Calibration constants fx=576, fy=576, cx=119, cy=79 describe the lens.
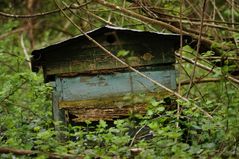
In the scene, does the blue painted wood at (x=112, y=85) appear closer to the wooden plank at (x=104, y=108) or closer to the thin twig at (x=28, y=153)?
the wooden plank at (x=104, y=108)

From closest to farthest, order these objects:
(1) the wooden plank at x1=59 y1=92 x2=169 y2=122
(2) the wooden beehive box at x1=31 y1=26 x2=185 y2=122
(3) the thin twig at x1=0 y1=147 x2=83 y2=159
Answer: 1. (3) the thin twig at x1=0 y1=147 x2=83 y2=159
2. (1) the wooden plank at x1=59 y1=92 x2=169 y2=122
3. (2) the wooden beehive box at x1=31 y1=26 x2=185 y2=122

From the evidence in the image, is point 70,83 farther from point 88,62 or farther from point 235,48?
point 235,48

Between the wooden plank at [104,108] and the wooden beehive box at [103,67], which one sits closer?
the wooden plank at [104,108]

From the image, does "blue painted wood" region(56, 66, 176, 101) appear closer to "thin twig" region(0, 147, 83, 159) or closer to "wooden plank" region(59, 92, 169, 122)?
"wooden plank" region(59, 92, 169, 122)

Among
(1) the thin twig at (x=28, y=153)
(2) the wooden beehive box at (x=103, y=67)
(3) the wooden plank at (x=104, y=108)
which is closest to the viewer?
(1) the thin twig at (x=28, y=153)

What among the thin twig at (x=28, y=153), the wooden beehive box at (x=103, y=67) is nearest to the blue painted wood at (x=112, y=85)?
the wooden beehive box at (x=103, y=67)

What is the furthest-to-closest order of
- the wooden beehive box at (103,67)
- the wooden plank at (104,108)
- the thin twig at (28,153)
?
the wooden beehive box at (103,67) → the wooden plank at (104,108) → the thin twig at (28,153)

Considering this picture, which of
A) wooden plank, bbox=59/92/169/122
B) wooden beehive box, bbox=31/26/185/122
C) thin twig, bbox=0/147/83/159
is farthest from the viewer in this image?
wooden beehive box, bbox=31/26/185/122

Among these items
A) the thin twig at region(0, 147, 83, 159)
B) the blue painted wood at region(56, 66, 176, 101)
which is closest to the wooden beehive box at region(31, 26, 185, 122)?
the blue painted wood at region(56, 66, 176, 101)

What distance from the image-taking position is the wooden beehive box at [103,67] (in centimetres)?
705

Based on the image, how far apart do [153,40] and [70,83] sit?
45.8 inches

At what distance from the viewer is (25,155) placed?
502cm

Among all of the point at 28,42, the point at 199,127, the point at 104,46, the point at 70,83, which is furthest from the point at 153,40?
the point at 28,42

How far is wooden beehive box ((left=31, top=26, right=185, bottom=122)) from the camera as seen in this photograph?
7051mm
